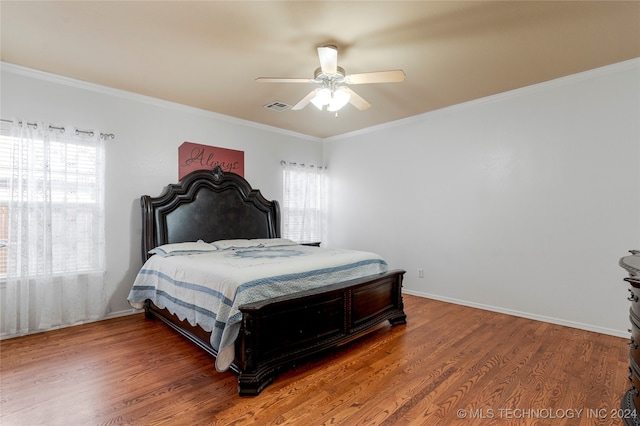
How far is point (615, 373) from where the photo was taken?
2.43m

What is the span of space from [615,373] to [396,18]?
311 centimetres

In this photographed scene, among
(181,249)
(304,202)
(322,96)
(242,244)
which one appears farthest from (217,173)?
(322,96)

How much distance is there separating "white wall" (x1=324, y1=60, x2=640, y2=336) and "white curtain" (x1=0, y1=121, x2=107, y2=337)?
12.6 ft

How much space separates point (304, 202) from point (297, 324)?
132 inches

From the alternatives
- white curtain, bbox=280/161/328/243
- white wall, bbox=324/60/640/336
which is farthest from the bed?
white wall, bbox=324/60/640/336

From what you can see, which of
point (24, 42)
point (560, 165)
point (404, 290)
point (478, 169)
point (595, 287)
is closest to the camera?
point (24, 42)

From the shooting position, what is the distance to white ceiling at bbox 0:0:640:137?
2.32m

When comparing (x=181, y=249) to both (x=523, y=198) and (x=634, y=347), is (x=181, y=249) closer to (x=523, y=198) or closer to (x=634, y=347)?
(x=634, y=347)

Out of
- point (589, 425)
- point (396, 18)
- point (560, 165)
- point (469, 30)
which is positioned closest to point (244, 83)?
point (396, 18)

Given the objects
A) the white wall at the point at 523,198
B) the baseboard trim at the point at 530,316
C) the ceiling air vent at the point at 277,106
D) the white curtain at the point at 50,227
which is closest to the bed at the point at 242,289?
the white curtain at the point at 50,227

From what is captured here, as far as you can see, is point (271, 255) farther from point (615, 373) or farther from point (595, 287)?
point (595, 287)

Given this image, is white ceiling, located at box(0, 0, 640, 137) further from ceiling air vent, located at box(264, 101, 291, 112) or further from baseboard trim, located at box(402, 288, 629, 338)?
baseboard trim, located at box(402, 288, 629, 338)

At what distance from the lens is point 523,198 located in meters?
3.80

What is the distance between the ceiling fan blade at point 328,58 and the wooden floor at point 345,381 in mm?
2371
